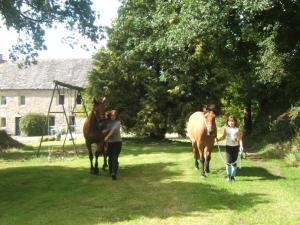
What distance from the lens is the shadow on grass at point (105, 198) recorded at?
1015 centimetres

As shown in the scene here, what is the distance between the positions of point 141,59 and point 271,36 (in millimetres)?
11934

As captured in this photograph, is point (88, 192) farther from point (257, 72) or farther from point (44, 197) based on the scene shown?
point (257, 72)

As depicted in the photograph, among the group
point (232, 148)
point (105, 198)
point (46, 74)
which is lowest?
point (105, 198)

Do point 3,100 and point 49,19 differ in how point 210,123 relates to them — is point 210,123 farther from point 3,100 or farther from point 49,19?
point 3,100

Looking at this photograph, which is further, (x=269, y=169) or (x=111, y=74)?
(x=111, y=74)

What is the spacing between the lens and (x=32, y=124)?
56.0m

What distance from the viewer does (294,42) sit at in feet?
74.3

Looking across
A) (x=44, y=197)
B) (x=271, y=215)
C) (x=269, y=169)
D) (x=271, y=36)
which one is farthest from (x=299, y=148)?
(x=44, y=197)

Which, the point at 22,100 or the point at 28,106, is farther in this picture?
the point at 22,100

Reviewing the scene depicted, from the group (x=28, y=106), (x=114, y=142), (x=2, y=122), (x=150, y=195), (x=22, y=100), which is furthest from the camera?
(x=2, y=122)

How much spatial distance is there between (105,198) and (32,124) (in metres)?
46.0

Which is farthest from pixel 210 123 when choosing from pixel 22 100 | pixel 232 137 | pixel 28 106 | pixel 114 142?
pixel 22 100

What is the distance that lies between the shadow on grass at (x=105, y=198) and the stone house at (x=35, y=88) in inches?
1751

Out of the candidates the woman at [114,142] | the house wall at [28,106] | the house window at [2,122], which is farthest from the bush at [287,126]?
the house window at [2,122]
